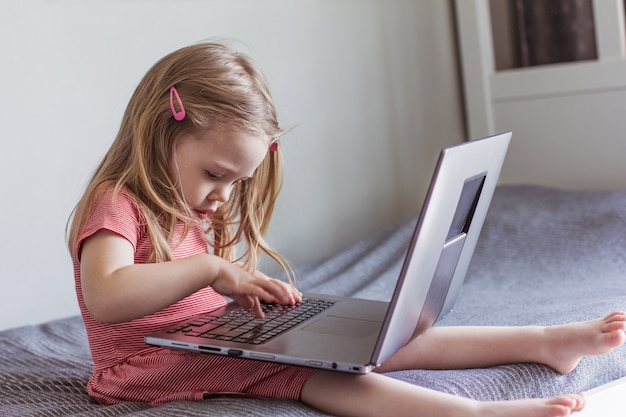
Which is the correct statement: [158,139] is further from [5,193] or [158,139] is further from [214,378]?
[5,193]

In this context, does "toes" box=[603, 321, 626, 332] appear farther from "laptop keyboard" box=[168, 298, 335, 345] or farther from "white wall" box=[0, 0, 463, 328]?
"white wall" box=[0, 0, 463, 328]

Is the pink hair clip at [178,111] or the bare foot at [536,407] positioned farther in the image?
the pink hair clip at [178,111]

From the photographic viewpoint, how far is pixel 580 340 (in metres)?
1.16

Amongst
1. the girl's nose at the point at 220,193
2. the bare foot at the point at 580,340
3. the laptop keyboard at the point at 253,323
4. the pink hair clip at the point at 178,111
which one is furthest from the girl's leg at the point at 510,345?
the pink hair clip at the point at 178,111

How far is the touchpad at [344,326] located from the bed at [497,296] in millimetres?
87

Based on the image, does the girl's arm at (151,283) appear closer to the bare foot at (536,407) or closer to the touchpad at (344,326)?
the touchpad at (344,326)

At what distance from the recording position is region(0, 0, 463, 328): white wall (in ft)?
6.01

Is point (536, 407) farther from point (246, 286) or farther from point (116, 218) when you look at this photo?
point (116, 218)

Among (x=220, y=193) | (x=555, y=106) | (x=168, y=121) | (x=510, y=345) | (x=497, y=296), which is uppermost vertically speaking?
(x=168, y=121)

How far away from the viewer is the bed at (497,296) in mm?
1164

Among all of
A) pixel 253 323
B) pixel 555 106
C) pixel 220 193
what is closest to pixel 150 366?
pixel 253 323

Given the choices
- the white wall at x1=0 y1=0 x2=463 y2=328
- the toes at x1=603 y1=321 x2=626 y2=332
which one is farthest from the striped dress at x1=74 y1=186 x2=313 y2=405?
Result: the white wall at x1=0 y1=0 x2=463 y2=328

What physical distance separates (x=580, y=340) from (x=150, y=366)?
57 centimetres

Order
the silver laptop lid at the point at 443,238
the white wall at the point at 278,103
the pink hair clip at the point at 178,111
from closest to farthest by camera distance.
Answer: the silver laptop lid at the point at 443,238 < the pink hair clip at the point at 178,111 < the white wall at the point at 278,103
